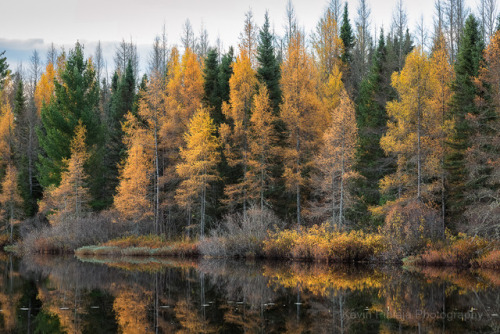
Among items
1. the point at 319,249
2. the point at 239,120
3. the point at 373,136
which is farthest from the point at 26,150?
the point at 319,249

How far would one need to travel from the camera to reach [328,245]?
996 inches

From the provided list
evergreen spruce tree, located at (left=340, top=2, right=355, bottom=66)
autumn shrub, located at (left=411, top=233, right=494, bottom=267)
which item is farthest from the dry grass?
evergreen spruce tree, located at (left=340, top=2, right=355, bottom=66)

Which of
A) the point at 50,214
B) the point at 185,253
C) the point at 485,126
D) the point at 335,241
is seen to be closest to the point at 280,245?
the point at 335,241

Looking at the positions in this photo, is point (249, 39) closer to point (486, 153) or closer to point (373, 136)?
point (373, 136)

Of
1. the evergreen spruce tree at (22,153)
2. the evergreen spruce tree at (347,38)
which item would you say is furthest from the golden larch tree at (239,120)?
the evergreen spruce tree at (22,153)

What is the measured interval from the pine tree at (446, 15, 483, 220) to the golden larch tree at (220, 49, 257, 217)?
13.1m

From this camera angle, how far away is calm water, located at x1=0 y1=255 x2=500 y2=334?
9852 mm

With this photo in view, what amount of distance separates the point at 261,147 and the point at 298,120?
10.2 feet

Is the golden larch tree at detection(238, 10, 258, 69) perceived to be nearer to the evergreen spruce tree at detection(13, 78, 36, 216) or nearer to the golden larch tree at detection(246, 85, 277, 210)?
the golden larch tree at detection(246, 85, 277, 210)

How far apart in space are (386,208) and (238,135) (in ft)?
37.2

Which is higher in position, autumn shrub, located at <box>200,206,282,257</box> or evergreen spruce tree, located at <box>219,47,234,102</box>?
evergreen spruce tree, located at <box>219,47,234,102</box>

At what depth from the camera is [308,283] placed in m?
16.3

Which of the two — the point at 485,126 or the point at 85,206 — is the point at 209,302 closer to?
the point at 485,126

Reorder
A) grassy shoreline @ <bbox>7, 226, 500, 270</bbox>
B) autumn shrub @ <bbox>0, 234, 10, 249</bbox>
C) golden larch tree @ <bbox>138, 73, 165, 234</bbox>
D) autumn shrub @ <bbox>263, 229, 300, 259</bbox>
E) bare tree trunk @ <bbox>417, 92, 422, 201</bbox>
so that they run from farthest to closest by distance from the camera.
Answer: autumn shrub @ <bbox>0, 234, 10, 249</bbox>
golden larch tree @ <bbox>138, 73, 165, 234</bbox>
bare tree trunk @ <bbox>417, 92, 422, 201</bbox>
autumn shrub @ <bbox>263, 229, 300, 259</bbox>
grassy shoreline @ <bbox>7, 226, 500, 270</bbox>
